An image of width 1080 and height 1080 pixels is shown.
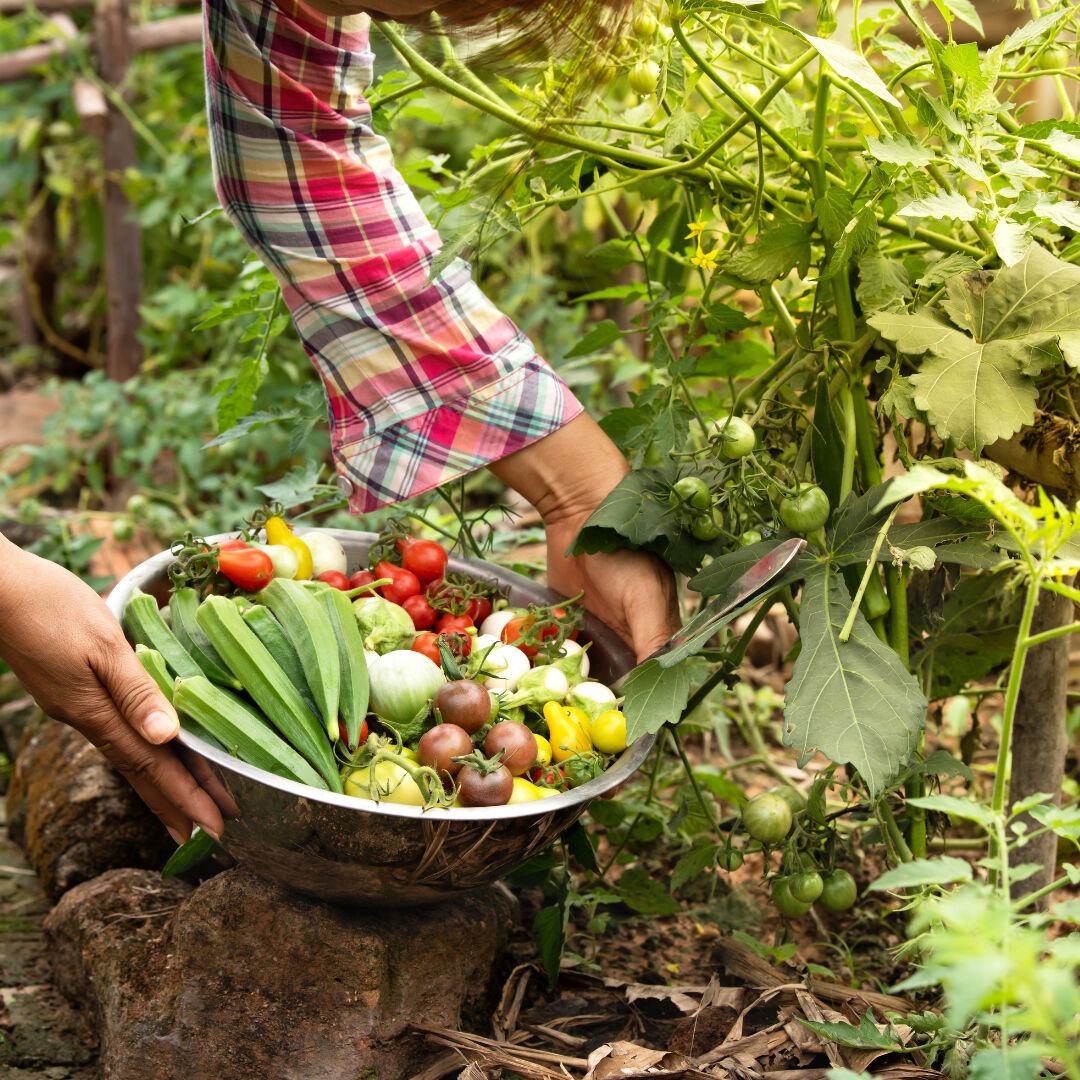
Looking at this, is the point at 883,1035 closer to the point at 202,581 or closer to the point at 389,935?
the point at 389,935

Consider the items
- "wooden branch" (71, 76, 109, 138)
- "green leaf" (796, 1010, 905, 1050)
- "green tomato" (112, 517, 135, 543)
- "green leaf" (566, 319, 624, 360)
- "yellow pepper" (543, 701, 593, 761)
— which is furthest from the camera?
"wooden branch" (71, 76, 109, 138)

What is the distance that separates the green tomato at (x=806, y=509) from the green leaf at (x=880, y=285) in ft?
0.93

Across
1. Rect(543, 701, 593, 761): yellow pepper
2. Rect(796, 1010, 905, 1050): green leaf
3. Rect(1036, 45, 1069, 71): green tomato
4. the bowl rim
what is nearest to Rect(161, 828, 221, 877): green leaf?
the bowl rim

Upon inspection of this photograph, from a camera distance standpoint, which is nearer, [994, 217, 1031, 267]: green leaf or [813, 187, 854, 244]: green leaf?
[994, 217, 1031, 267]: green leaf

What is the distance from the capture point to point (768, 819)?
1.50m

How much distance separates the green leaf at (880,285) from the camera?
1.47 metres

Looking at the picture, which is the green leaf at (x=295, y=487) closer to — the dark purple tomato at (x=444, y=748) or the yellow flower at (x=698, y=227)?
the dark purple tomato at (x=444, y=748)

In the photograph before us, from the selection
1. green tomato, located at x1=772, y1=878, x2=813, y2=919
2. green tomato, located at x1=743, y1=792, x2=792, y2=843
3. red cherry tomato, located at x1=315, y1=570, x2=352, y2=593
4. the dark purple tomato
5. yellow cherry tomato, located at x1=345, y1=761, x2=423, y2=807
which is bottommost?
green tomato, located at x1=772, y1=878, x2=813, y2=919

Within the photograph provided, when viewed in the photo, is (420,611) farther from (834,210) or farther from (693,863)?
(834,210)

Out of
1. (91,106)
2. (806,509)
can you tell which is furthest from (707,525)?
(91,106)

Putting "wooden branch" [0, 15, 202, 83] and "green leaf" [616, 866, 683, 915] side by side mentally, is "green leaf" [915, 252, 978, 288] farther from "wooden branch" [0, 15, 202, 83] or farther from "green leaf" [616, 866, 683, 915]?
"wooden branch" [0, 15, 202, 83]

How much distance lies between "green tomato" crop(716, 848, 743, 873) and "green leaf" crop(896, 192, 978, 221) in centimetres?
90

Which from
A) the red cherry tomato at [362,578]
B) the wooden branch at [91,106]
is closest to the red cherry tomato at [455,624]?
the red cherry tomato at [362,578]

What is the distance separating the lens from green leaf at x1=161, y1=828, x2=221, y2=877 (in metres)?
1.67
